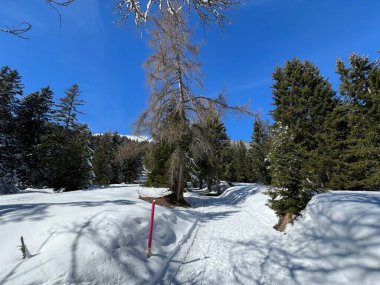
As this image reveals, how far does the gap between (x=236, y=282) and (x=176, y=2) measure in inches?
181

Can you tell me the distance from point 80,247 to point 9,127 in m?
31.5

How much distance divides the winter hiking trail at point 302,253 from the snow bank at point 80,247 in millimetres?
651

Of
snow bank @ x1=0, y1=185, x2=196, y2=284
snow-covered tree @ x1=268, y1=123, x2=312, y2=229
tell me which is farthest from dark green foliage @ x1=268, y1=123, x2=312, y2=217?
snow bank @ x1=0, y1=185, x2=196, y2=284

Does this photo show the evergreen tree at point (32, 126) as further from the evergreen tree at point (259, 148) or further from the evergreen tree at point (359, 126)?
the evergreen tree at point (359, 126)

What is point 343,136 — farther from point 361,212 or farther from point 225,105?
point 361,212

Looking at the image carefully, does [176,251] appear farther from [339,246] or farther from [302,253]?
[339,246]

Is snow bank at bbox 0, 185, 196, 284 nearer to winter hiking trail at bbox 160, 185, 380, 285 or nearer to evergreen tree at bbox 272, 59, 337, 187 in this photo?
winter hiking trail at bbox 160, 185, 380, 285

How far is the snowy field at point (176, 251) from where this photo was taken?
3.76m

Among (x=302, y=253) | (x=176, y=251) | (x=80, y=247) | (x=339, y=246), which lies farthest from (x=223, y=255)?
(x=80, y=247)

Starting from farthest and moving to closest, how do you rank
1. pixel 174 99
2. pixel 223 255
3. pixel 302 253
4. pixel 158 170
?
pixel 158 170 < pixel 174 99 < pixel 223 255 < pixel 302 253

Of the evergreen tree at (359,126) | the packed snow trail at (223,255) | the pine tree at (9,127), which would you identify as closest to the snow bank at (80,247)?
the packed snow trail at (223,255)

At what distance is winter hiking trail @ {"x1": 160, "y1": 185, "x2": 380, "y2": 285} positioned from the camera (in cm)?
404

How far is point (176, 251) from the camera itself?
584cm

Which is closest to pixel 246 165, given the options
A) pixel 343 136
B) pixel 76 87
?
pixel 343 136
